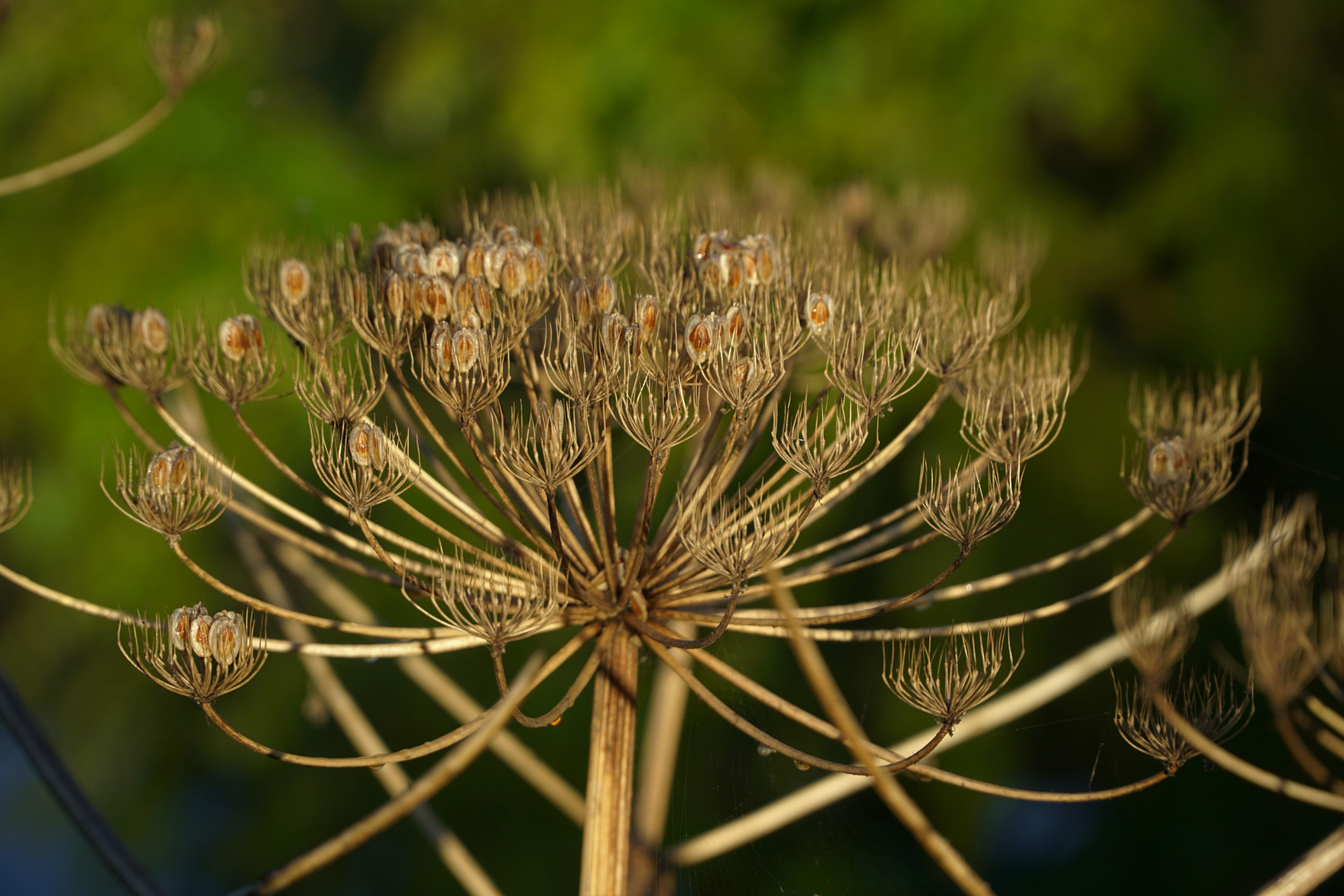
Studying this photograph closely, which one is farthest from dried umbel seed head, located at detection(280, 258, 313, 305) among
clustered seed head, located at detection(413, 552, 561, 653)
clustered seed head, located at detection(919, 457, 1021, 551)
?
clustered seed head, located at detection(919, 457, 1021, 551)

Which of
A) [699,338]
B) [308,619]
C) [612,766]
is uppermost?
[699,338]

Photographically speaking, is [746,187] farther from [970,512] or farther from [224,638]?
[224,638]

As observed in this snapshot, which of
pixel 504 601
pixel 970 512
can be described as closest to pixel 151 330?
pixel 504 601

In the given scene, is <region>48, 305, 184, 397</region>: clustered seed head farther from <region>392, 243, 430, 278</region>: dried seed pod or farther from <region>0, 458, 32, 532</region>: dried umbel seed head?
<region>392, 243, 430, 278</region>: dried seed pod

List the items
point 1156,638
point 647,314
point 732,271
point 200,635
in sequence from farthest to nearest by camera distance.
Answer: point 732,271 → point 647,314 → point 200,635 → point 1156,638

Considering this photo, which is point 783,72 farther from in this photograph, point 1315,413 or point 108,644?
point 108,644

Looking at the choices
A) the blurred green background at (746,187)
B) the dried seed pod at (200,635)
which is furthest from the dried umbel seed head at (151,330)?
the blurred green background at (746,187)
